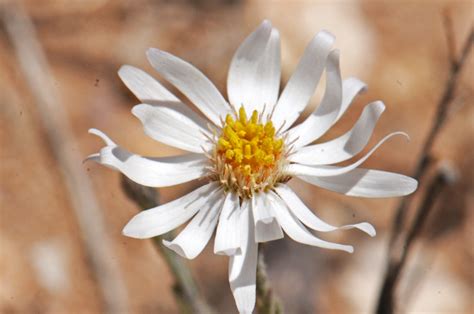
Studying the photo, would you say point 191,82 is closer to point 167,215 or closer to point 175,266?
point 167,215

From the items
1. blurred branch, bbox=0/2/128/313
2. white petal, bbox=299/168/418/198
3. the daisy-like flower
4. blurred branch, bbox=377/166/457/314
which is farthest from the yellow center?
blurred branch, bbox=0/2/128/313

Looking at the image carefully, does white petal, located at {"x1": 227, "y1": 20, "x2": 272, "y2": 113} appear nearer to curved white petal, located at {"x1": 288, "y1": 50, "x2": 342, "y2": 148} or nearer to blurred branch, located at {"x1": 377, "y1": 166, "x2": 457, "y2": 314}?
curved white petal, located at {"x1": 288, "y1": 50, "x2": 342, "y2": 148}

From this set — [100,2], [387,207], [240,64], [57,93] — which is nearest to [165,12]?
[100,2]

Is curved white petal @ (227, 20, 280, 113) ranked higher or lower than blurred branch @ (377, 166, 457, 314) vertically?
higher

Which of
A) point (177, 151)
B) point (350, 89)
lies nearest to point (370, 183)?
point (350, 89)

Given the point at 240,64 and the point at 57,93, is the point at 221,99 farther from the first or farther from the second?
the point at 57,93

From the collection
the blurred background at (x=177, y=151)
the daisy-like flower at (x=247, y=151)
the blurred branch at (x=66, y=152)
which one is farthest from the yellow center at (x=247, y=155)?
the blurred branch at (x=66, y=152)
